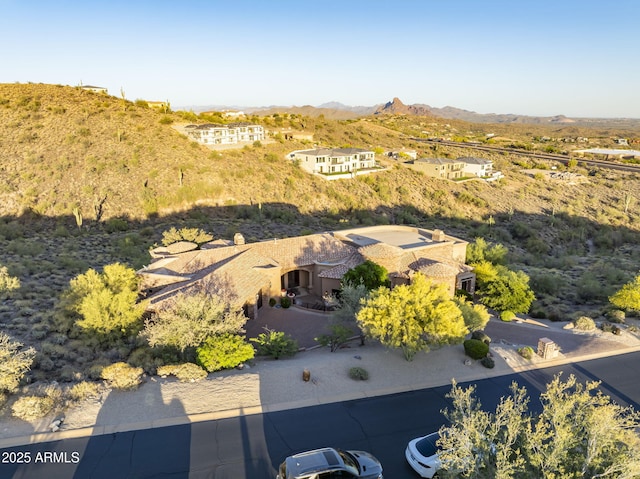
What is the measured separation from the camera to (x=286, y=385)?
62.2 ft

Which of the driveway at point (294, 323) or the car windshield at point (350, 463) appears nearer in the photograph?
the car windshield at point (350, 463)

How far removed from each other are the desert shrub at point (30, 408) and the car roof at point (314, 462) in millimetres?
10007

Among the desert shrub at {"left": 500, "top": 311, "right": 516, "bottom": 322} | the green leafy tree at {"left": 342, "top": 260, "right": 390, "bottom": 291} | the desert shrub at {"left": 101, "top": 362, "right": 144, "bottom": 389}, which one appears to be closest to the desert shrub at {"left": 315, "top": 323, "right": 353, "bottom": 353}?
the green leafy tree at {"left": 342, "top": 260, "right": 390, "bottom": 291}

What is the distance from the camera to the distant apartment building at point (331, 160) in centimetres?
7450

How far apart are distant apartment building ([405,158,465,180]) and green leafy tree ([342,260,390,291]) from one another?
5610cm

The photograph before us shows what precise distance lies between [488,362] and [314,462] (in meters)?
11.9

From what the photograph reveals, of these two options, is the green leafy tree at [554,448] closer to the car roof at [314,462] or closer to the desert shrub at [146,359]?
the car roof at [314,462]

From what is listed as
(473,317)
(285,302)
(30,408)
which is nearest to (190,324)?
(30,408)

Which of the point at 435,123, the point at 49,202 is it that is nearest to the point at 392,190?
the point at 49,202

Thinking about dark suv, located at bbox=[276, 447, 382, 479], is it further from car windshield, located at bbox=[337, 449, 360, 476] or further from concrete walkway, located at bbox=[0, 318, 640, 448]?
concrete walkway, located at bbox=[0, 318, 640, 448]

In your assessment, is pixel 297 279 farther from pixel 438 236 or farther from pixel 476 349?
pixel 476 349

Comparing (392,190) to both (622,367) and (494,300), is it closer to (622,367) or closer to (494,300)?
(494,300)

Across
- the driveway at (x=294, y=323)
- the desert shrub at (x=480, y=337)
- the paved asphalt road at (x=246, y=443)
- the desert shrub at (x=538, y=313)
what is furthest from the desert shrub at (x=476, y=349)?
the desert shrub at (x=538, y=313)

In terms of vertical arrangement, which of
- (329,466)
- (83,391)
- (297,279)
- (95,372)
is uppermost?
(329,466)
